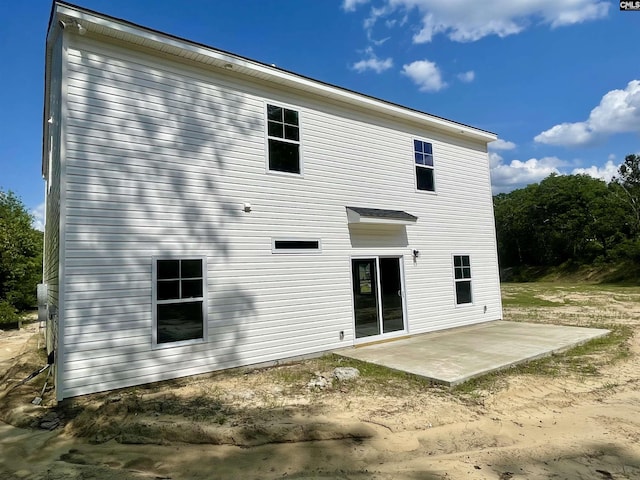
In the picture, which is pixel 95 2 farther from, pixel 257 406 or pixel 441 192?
pixel 441 192

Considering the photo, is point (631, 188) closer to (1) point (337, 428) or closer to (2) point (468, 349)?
(2) point (468, 349)

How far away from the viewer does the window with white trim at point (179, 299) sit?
634 centimetres

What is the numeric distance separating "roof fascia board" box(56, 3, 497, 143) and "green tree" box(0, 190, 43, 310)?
14.6 metres

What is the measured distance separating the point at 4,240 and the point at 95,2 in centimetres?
1380

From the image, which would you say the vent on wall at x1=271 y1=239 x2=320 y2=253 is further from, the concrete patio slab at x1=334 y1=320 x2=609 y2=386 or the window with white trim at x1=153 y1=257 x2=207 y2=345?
the concrete patio slab at x1=334 y1=320 x2=609 y2=386

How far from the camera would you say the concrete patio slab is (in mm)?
6543

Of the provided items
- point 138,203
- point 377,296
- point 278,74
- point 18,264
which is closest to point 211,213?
point 138,203

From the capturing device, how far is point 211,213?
698 cm

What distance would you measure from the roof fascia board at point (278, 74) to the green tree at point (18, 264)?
1459 centimetres

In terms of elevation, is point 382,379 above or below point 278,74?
below

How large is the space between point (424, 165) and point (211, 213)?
628 centimetres

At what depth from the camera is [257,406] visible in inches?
203

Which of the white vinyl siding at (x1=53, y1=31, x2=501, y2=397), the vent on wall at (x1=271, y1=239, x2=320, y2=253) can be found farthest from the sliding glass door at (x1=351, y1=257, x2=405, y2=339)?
the vent on wall at (x1=271, y1=239, x2=320, y2=253)

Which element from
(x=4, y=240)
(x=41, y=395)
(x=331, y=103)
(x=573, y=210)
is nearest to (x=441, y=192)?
(x=331, y=103)
